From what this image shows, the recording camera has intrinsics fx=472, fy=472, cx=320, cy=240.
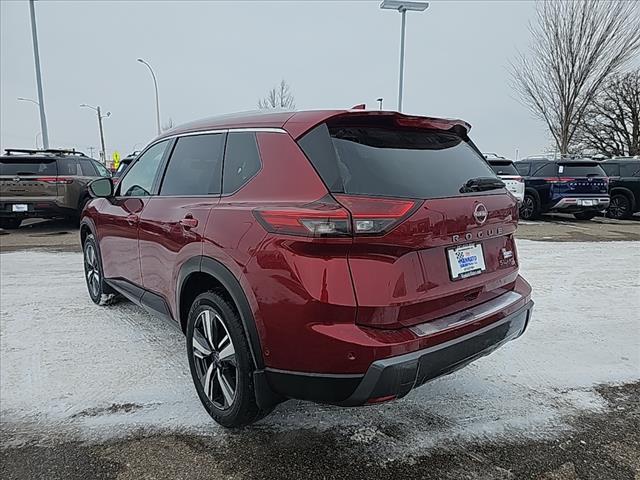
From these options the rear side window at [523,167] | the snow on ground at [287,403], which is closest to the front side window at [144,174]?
the snow on ground at [287,403]

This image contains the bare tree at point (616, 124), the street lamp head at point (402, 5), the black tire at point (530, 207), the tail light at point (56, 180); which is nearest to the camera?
the tail light at point (56, 180)

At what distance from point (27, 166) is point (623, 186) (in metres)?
15.0

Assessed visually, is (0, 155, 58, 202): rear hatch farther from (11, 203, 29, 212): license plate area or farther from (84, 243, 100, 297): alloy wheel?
(84, 243, 100, 297): alloy wheel

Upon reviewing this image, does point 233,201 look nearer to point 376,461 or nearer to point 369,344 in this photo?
point 369,344

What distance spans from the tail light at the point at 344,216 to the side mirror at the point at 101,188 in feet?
8.51

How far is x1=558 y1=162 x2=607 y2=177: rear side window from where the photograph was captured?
1200 cm

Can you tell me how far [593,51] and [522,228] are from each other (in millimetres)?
12503

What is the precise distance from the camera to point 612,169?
533 inches

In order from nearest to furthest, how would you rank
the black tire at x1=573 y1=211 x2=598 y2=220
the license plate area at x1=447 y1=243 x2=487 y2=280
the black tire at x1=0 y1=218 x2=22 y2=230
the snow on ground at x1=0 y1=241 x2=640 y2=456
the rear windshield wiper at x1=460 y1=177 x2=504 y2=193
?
the license plate area at x1=447 y1=243 x2=487 y2=280 < the rear windshield wiper at x1=460 y1=177 x2=504 y2=193 < the snow on ground at x1=0 y1=241 x2=640 y2=456 < the black tire at x1=0 y1=218 x2=22 y2=230 < the black tire at x1=573 y1=211 x2=598 y2=220

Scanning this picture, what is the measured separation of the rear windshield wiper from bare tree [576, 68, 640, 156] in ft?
92.7

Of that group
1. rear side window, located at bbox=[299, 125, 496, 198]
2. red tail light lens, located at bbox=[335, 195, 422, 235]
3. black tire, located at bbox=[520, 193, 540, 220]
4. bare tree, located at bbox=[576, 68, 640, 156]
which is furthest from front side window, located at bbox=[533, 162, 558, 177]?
bare tree, located at bbox=[576, 68, 640, 156]

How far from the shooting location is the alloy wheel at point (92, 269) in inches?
186

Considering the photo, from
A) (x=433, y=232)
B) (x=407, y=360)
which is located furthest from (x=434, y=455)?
(x=433, y=232)

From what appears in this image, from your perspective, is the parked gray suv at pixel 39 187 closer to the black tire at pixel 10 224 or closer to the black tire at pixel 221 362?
the black tire at pixel 10 224
